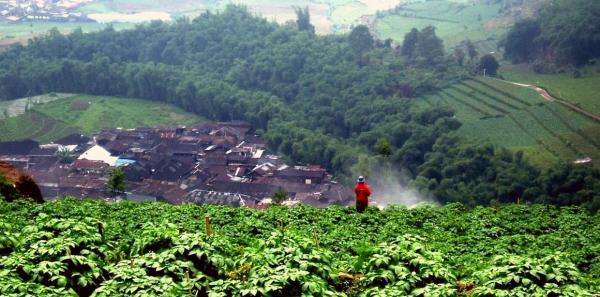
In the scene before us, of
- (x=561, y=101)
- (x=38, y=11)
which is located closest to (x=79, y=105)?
(x=561, y=101)

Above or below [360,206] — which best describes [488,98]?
below

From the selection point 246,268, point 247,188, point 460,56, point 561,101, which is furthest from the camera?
point 460,56

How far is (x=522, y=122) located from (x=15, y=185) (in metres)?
34.0

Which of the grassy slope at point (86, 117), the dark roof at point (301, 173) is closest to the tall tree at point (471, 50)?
the grassy slope at point (86, 117)

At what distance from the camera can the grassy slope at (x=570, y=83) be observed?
45.7 metres

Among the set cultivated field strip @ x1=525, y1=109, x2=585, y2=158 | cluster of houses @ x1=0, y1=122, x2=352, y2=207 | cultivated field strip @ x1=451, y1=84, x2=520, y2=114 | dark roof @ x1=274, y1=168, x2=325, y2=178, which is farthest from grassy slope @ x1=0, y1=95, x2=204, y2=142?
cultivated field strip @ x1=525, y1=109, x2=585, y2=158

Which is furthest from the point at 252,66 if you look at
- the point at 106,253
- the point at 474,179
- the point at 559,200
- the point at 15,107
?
the point at 106,253

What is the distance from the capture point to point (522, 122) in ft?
145

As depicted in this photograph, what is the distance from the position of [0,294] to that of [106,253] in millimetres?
1709

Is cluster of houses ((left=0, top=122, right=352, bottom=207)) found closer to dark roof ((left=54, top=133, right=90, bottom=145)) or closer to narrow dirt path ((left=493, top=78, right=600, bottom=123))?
dark roof ((left=54, top=133, right=90, bottom=145))

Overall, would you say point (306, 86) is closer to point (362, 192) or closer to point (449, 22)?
point (449, 22)

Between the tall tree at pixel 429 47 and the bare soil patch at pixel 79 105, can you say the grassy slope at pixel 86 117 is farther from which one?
the tall tree at pixel 429 47

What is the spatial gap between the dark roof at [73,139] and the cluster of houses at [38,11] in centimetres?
3829

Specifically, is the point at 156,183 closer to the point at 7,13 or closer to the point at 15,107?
the point at 15,107
